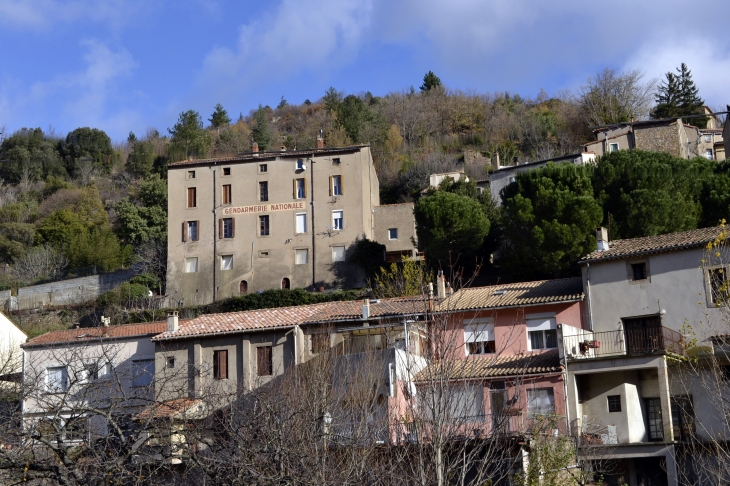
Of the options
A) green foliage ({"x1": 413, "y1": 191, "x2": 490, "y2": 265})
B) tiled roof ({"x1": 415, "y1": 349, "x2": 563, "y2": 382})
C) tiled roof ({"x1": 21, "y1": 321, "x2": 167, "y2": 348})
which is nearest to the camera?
tiled roof ({"x1": 415, "y1": 349, "x2": 563, "y2": 382})

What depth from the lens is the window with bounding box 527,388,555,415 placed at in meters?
30.0

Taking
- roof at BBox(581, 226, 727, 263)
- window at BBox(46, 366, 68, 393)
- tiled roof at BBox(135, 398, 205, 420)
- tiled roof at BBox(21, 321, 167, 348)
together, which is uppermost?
roof at BBox(581, 226, 727, 263)

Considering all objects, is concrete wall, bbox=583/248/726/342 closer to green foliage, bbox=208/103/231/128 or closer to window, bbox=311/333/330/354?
window, bbox=311/333/330/354

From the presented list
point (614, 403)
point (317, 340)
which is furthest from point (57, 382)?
point (614, 403)

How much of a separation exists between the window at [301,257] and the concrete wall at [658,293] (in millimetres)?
27666

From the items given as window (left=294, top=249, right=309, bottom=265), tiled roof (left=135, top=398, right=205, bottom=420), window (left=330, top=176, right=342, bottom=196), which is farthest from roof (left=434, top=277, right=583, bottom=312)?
window (left=330, top=176, right=342, bottom=196)

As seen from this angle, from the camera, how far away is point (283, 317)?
37.1 meters

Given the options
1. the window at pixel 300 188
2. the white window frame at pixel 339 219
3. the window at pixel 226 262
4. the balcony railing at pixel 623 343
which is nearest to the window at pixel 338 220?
the white window frame at pixel 339 219

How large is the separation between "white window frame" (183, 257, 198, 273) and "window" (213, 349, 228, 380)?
24.5 meters

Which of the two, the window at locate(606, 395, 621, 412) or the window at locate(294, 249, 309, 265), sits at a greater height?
the window at locate(294, 249, 309, 265)

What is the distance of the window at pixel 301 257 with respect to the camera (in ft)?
195

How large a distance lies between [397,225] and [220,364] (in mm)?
27157

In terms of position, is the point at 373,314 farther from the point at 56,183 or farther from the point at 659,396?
the point at 56,183

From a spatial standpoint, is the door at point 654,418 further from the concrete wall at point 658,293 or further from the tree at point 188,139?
the tree at point 188,139
